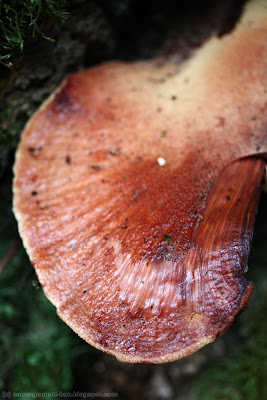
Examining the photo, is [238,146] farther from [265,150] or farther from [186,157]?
[186,157]

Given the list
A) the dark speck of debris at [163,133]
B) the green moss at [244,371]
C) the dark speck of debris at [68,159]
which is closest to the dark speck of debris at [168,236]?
the dark speck of debris at [163,133]

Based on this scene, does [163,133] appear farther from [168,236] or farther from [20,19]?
[20,19]

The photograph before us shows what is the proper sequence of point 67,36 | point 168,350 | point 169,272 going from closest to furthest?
point 168,350
point 169,272
point 67,36

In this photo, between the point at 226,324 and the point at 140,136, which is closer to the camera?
the point at 226,324

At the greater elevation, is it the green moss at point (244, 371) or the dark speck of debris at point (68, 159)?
the dark speck of debris at point (68, 159)

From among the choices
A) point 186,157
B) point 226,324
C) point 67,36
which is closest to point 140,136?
point 186,157

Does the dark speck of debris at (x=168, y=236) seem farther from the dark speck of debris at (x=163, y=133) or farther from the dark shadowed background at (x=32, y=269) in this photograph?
the dark shadowed background at (x=32, y=269)

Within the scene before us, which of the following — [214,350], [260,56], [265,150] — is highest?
[260,56]
